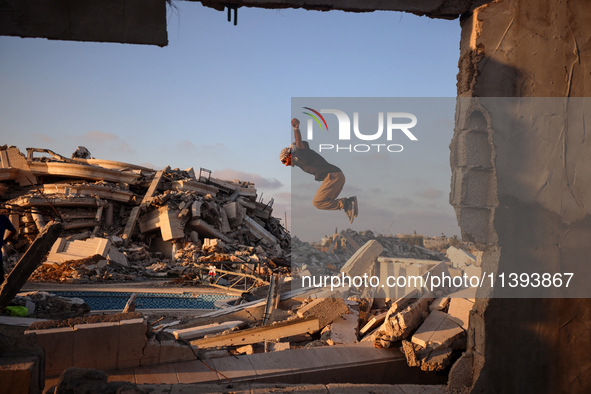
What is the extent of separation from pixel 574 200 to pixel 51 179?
20.1m

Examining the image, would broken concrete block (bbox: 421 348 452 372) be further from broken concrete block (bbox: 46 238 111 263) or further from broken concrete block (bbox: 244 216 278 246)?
broken concrete block (bbox: 244 216 278 246)

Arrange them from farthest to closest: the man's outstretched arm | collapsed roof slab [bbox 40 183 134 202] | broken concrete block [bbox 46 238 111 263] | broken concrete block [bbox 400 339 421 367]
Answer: collapsed roof slab [bbox 40 183 134 202], broken concrete block [bbox 46 238 111 263], the man's outstretched arm, broken concrete block [bbox 400 339 421 367]

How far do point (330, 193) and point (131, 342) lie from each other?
28.3 feet

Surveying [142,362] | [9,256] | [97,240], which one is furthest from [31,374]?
[9,256]

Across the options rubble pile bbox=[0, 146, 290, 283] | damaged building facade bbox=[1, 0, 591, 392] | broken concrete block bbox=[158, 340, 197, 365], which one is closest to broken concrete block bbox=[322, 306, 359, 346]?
broken concrete block bbox=[158, 340, 197, 365]

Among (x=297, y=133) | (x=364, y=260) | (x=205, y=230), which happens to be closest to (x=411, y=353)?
(x=364, y=260)

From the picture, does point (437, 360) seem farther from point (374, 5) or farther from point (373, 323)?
point (374, 5)

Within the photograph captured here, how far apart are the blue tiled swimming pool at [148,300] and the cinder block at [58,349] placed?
19.6 ft

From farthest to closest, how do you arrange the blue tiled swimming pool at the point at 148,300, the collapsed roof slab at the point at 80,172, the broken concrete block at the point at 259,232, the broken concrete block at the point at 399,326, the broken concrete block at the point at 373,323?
the broken concrete block at the point at 259,232 < the collapsed roof slab at the point at 80,172 < the blue tiled swimming pool at the point at 148,300 < the broken concrete block at the point at 373,323 < the broken concrete block at the point at 399,326

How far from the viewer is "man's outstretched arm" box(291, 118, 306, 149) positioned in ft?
33.9

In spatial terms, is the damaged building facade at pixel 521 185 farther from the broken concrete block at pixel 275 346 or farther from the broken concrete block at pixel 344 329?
the broken concrete block at pixel 275 346

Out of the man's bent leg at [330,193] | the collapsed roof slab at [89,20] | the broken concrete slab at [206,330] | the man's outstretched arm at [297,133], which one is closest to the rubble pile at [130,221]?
the man's bent leg at [330,193]

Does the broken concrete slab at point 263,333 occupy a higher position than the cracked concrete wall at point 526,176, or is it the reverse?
the cracked concrete wall at point 526,176

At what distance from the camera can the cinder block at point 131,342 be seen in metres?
4.02
